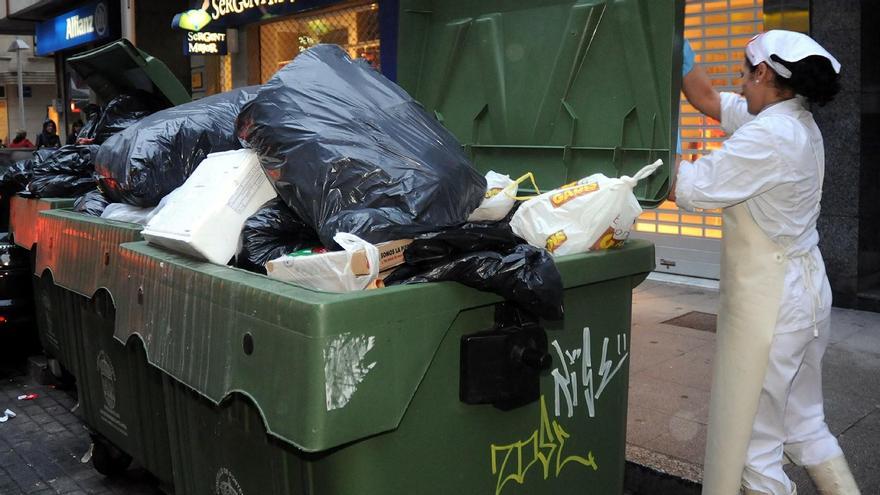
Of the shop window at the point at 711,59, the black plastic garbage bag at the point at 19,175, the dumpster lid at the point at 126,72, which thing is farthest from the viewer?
the shop window at the point at 711,59

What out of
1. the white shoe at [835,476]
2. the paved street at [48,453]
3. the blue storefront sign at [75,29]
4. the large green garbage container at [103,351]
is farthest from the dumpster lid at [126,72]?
the blue storefront sign at [75,29]

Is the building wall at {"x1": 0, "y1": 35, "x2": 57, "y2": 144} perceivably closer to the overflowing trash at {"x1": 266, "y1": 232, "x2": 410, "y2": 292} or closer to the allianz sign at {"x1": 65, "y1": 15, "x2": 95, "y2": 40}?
the allianz sign at {"x1": 65, "y1": 15, "x2": 95, "y2": 40}

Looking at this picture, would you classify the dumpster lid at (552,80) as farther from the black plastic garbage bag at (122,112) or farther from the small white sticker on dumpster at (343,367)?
the black plastic garbage bag at (122,112)

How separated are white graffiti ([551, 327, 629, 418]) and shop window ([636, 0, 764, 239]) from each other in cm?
498

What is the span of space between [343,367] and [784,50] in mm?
1902

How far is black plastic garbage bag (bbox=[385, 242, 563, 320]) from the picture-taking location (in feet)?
7.37

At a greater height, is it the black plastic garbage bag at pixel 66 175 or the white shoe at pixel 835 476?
the black plastic garbage bag at pixel 66 175

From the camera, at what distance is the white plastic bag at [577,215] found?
269 centimetres

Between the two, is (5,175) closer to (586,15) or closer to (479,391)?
(586,15)

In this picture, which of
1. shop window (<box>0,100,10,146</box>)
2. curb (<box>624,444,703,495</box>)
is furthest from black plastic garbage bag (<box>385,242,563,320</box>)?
shop window (<box>0,100,10,146</box>)

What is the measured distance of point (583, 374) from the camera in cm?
272

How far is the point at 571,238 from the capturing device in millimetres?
2697

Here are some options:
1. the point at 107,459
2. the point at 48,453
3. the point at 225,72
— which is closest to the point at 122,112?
the point at 48,453

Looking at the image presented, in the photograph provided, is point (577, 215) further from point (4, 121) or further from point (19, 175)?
point (4, 121)
